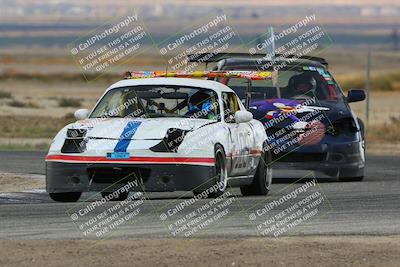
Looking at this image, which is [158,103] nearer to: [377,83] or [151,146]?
[151,146]

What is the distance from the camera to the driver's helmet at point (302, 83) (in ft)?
64.2

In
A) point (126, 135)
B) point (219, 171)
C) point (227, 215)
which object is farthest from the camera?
point (219, 171)

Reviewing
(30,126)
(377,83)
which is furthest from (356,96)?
(377,83)

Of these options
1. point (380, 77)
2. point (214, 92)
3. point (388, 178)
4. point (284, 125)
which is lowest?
point (380, 77)

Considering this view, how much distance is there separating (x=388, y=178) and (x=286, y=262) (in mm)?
9883

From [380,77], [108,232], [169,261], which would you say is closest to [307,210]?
[108,232]

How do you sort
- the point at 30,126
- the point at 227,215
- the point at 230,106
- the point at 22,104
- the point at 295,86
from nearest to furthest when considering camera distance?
the point at 227,215 → the point at 230,106 → the point at 295,86 → the point at 30,126 → the point at 22,104

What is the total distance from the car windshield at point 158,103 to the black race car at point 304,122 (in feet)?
6.68

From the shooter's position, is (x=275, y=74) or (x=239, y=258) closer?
(x=239, y=258)

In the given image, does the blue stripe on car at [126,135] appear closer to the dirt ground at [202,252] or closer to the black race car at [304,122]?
the dirt ground at [202,252]

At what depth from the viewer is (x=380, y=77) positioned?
72.5 meters

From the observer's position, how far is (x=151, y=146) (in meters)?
14.3

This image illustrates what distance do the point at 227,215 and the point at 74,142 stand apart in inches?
82.9

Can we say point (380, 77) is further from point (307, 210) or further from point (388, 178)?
point (307, 210)
